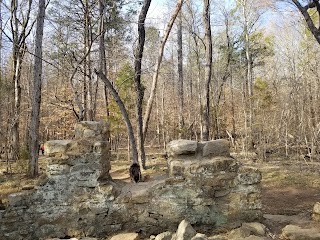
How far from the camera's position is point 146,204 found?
5.38 m

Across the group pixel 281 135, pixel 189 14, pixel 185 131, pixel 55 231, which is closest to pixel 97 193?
pixel 55 231

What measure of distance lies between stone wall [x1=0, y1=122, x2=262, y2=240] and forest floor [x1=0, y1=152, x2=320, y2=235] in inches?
24.2

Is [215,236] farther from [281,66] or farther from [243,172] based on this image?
[281,66]

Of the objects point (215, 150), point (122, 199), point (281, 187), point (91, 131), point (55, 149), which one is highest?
point (91, 131)

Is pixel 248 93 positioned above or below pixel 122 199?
above

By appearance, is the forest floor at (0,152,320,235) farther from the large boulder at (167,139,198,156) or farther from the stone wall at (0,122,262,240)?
the large boulder at (167,139,198,156)

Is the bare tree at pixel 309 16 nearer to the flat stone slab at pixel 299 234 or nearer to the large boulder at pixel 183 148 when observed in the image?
the large boulder at pixel 183 148

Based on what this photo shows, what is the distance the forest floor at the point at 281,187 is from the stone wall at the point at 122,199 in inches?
24.2

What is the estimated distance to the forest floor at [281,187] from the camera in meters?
6.31

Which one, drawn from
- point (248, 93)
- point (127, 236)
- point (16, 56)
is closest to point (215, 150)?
point (127, 236)

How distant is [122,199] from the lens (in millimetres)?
5355

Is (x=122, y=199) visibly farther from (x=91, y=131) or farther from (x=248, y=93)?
(x=248, y=93)

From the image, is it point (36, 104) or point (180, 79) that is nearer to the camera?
point (36, 104)

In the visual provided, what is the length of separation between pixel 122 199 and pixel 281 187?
5998 mm
